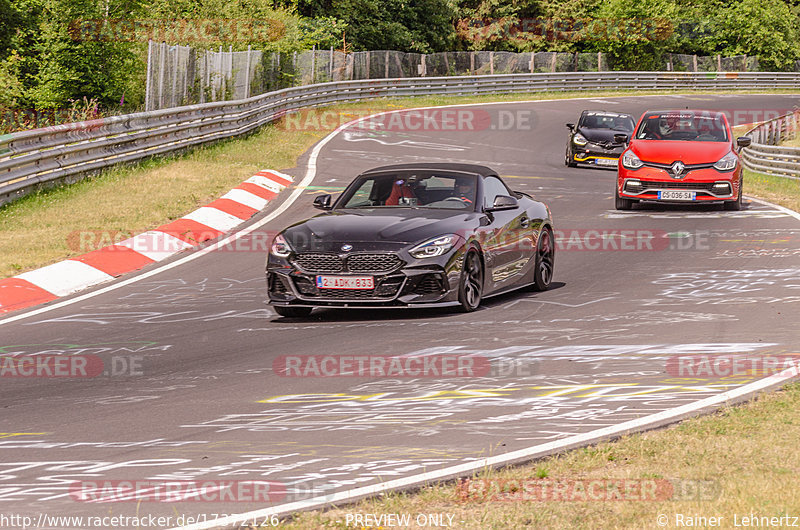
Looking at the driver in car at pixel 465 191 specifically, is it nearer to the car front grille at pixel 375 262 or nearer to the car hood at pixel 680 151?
the car front grille at pixel 375 262

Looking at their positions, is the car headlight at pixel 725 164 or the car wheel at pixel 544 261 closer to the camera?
the car wheel at pixel 544 261

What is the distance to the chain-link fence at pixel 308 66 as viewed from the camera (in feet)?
86.9

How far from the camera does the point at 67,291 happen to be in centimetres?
1242

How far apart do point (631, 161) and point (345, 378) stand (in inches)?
502

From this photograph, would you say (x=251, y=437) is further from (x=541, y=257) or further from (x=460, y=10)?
(x=460, y=10)

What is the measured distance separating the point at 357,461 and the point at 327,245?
15.7 ft

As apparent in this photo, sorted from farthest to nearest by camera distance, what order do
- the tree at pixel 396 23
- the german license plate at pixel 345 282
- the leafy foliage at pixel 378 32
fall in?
the tree at pixel 396 23, the leafy foliage at pixel 378 32, the german license plate at pixel 345 282

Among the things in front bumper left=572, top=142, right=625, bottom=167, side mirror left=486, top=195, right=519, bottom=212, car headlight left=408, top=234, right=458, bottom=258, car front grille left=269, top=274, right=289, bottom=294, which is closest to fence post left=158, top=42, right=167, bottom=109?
front bumper left=572, top=142, right=625, bottom=167

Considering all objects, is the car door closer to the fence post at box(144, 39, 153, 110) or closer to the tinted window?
the tinted window

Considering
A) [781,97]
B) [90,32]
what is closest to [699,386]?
[90,32]

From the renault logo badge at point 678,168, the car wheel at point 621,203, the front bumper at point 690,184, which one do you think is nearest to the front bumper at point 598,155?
the car wheel at point 621,203

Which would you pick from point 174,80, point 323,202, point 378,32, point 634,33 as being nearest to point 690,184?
point 323,202

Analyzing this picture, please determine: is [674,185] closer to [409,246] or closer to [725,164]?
[725,164]

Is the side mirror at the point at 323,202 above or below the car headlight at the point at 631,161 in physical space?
below
